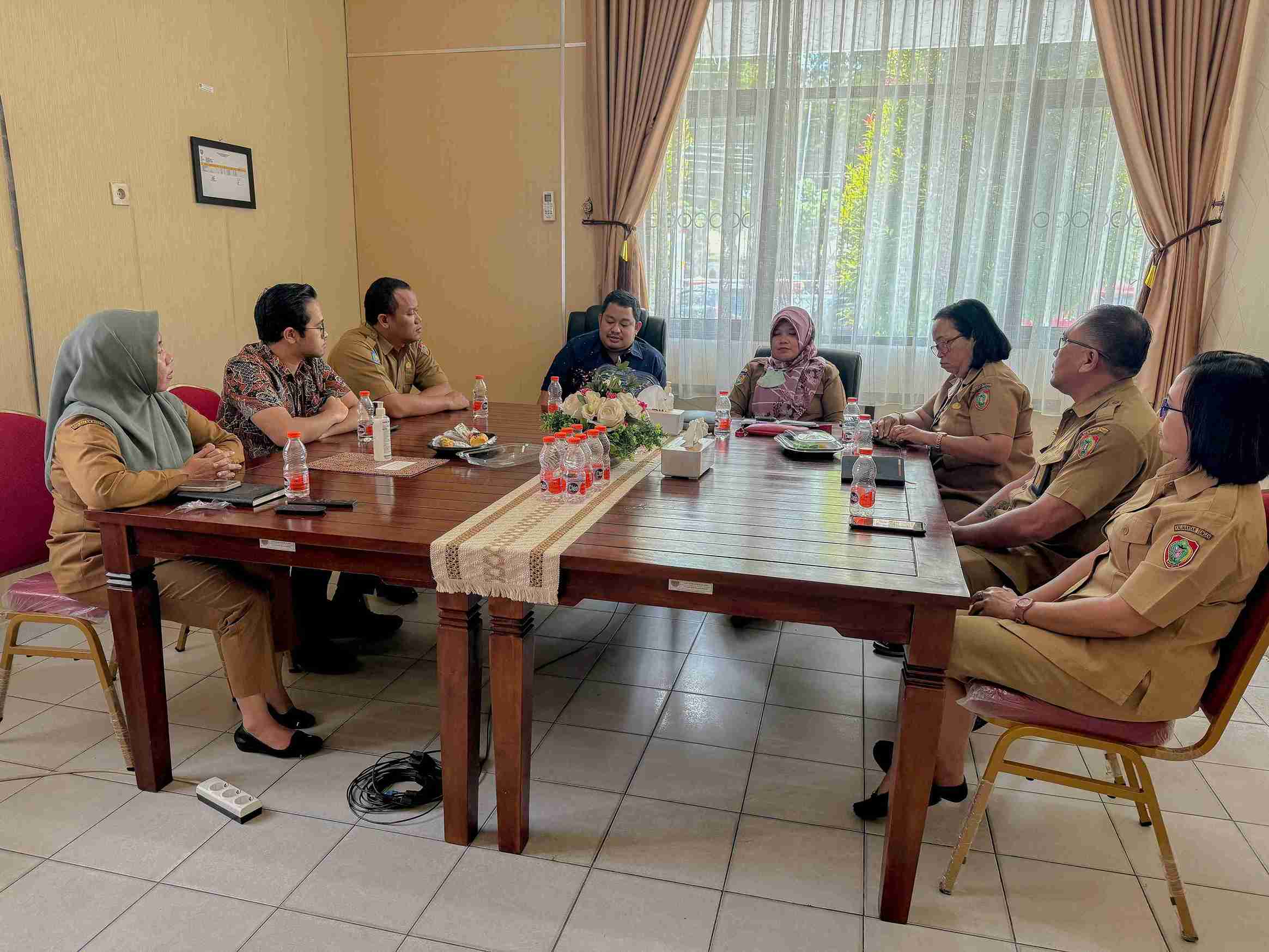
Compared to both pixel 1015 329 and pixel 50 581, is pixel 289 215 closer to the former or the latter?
pixel 50 581

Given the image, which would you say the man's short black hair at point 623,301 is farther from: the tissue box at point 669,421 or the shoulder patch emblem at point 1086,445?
the shoulder patch emblem at point 1086,445

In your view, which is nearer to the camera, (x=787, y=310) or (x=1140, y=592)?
(x=1140, y=592)

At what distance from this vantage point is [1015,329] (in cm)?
423

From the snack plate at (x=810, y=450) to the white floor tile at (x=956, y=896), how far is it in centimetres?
119

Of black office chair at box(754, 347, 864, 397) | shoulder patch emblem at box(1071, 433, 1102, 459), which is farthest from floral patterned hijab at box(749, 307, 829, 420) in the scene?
shoulder patch emblem at box(1071, 433, 1102, 459)

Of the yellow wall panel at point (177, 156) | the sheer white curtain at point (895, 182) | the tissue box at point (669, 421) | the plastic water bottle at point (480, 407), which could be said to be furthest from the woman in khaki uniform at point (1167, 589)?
the yellow wall panel at point (177, 156)

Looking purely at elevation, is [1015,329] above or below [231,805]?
above

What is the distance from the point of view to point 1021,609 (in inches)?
68.5

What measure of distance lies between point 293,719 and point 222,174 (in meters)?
2.87

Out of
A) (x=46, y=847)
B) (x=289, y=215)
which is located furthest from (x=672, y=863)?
(x=289, y=215)

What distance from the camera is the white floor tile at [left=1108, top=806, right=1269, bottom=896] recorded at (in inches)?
71.1

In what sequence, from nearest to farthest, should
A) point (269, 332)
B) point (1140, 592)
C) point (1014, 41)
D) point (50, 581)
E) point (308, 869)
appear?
point (1140, 592) → point (308, 869) → point (50, 581) → point (269, 332) → point (1014, 41)

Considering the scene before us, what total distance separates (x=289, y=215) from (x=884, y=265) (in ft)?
10.5

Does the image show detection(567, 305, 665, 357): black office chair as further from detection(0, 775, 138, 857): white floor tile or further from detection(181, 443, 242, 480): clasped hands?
detection(0, 775, 138, 857): white floor tile
